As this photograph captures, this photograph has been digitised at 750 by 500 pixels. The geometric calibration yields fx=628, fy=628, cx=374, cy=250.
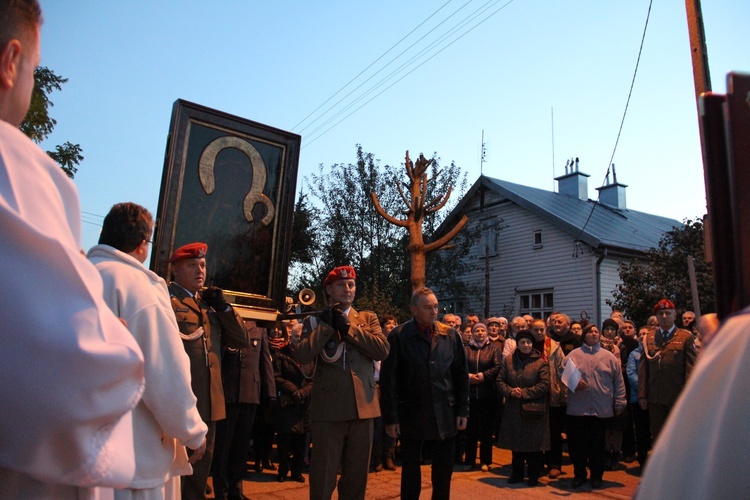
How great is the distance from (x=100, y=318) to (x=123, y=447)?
0.33 m

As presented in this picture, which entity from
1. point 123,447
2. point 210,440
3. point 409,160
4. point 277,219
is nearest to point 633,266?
point 409,160

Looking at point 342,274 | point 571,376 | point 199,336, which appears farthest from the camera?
point 571,376

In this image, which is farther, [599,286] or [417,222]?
[599,286]

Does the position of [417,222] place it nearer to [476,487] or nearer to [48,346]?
[476,487]

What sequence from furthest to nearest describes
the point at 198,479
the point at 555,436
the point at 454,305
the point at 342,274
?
the point at 454,305, the point at 555,436, the point at 342,274, the point at 198,479

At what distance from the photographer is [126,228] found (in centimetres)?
329

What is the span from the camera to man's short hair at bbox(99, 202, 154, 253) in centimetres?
327

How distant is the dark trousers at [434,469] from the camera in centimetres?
556

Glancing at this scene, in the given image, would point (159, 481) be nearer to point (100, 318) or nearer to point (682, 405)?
point (100, 318)

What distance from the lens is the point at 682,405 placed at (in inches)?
42.7

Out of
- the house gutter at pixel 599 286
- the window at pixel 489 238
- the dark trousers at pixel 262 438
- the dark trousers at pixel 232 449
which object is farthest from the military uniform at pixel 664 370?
the window at pixel 489 238

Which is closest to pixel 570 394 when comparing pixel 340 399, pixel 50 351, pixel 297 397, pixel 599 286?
pixel 297 397

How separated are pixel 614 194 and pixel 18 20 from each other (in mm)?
28683

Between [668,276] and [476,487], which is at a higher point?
[668,276]
